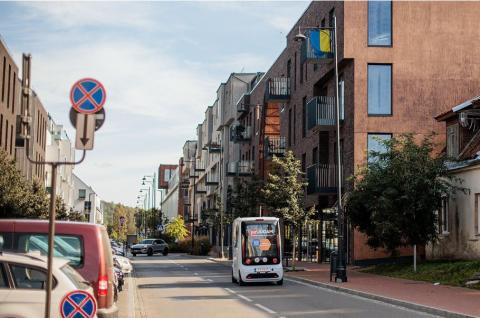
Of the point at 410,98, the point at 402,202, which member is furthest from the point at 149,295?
the point at 410,98

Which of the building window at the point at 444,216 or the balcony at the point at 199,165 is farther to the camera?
the balcony at the point at 199,165

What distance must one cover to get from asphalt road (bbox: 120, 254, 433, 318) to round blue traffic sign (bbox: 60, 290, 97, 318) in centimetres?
784

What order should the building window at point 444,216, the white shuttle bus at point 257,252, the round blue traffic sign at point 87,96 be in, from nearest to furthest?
the round blue traffic sign at point 87,96 → the white shuttle bus at point 257,252 → the building window at point 444,216

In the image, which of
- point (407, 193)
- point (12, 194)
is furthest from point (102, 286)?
point (12, 194)

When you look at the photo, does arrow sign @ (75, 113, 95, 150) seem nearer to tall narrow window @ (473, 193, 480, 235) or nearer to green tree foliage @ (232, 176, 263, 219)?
tall narrow window @ (473, 193, 480, 235)

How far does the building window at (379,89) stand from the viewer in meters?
36.7

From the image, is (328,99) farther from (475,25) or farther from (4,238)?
(4,238)

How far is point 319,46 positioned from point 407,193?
12811mm

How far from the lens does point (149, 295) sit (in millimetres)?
22000

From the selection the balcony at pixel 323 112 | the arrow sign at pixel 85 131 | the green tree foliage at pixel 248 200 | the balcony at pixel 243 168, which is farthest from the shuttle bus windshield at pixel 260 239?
the balcony at pixel 243 168

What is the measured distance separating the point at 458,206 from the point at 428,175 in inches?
94.8

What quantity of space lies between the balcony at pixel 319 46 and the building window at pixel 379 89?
292 cm

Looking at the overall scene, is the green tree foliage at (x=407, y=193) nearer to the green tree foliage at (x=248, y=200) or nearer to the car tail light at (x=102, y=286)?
the green tree foliage at (x=248, y=200)

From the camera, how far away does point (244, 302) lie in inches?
770
